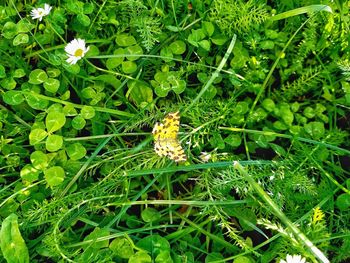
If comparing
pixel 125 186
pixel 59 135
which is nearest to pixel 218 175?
pixel 125 186

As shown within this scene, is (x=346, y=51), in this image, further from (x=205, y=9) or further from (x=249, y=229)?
(x=249, y=229)

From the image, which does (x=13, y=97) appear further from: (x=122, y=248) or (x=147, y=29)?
(x=122, y=248)

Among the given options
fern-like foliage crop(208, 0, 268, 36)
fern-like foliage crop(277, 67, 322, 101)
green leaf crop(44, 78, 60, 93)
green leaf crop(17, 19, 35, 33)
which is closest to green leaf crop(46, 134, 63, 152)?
green leaf crop(44, 78, 60, 93)

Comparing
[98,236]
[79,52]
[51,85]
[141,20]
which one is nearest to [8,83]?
[51,85]

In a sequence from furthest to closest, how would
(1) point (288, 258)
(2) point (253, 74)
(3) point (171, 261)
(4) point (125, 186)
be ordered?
(2) point (253, 74) → (4) point (125, 186) → (3) point (171, 261) → (1) point (288, 258)

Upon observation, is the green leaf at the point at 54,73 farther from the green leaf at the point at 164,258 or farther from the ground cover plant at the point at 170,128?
the green leaf at the point at 164,258

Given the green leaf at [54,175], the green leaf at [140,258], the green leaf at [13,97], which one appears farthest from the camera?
the green leaf at [13,97]

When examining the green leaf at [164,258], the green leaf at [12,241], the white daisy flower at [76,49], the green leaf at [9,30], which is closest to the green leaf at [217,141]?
the green leaf at [164,258]
